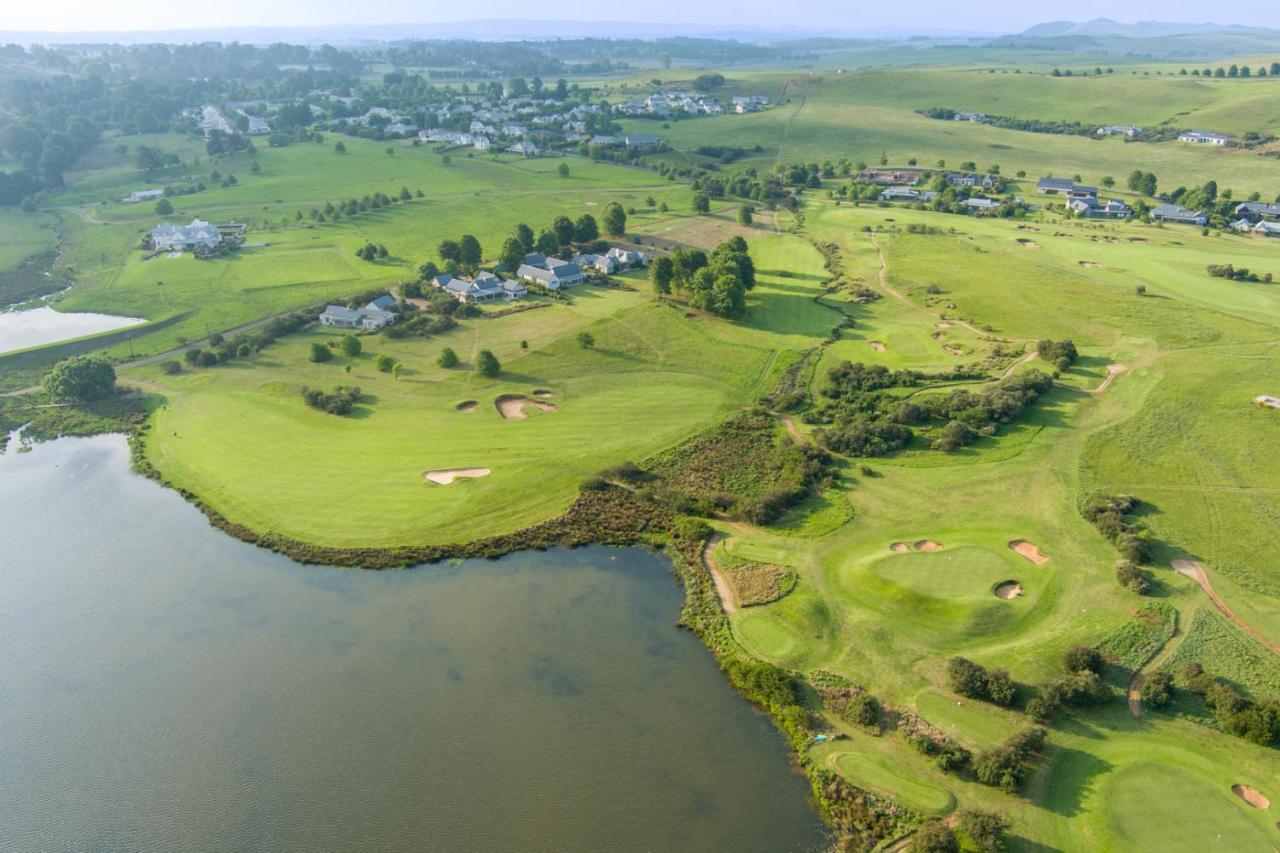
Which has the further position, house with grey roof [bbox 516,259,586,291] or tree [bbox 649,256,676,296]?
house with grey roof [bbox 516,259,586,291]

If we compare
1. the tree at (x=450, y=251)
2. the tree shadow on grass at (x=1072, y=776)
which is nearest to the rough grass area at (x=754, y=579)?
the tree shadow on grass at (x=1072, y=776)

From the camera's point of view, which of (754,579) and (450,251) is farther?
(450,251)

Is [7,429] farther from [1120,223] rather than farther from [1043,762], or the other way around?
[1120,223]

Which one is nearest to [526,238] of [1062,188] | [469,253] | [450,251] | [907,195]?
[469,253]

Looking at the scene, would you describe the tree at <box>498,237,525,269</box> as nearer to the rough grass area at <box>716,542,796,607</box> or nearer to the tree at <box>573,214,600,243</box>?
the tree at <box>573,214,600,243</box>

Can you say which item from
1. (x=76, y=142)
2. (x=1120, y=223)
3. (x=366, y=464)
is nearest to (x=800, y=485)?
(x=366, y=464)

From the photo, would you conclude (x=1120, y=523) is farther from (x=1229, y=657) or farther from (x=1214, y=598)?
(x=1229, y=657)

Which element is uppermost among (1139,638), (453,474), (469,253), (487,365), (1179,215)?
(1179,215)

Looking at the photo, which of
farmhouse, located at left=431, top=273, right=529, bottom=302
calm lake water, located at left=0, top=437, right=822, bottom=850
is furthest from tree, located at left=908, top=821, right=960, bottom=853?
farmhouse, located at left=431, top=273, right=529, bottom=302
